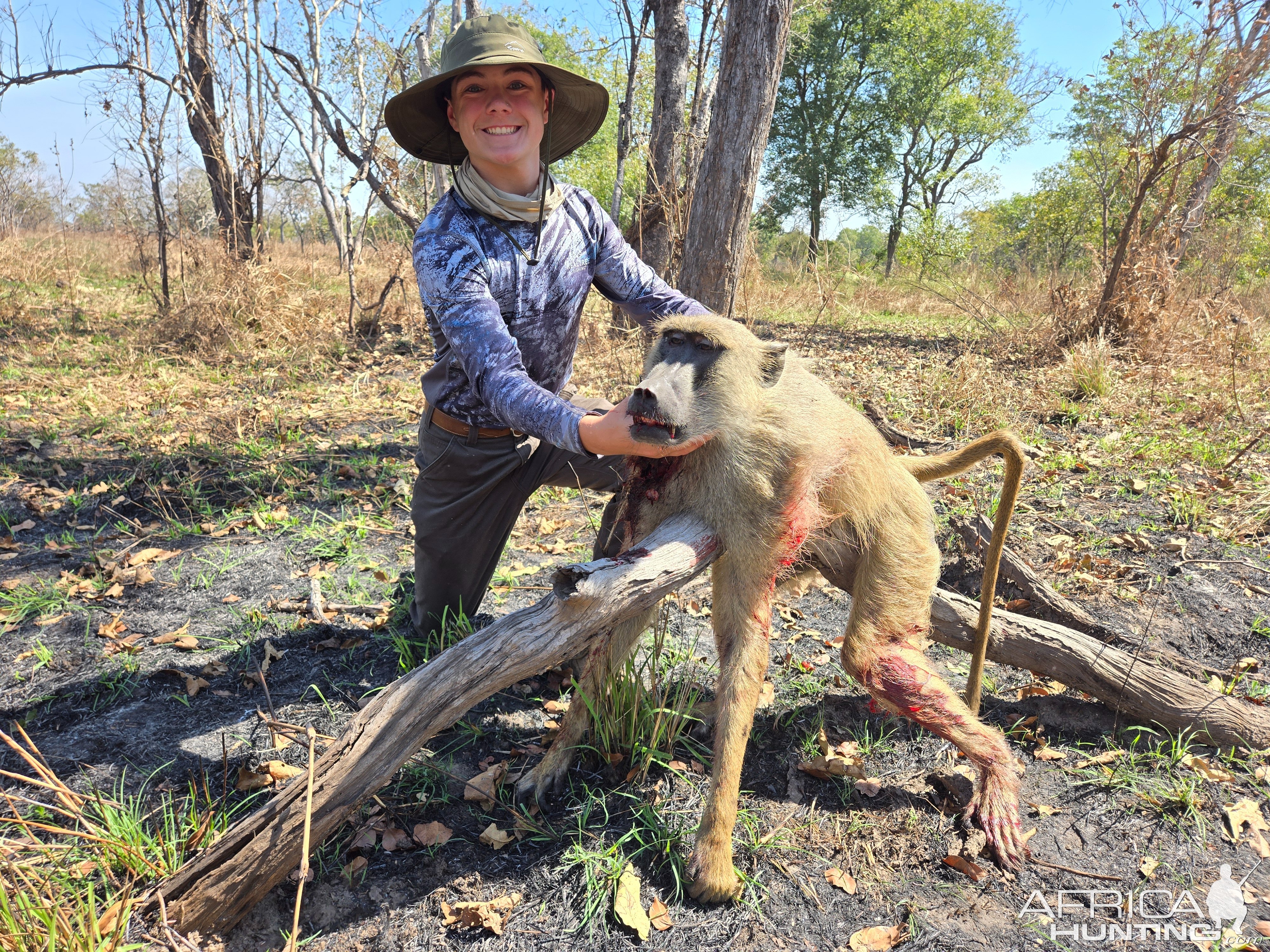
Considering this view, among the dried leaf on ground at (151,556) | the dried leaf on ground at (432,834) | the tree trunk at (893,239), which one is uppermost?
the tree trunk at (893,239)

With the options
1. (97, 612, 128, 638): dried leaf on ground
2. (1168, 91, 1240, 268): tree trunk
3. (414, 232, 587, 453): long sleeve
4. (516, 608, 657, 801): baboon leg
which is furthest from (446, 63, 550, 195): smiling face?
(1168, 91, 1240, 268): tree trunk

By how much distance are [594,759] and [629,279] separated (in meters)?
2.08

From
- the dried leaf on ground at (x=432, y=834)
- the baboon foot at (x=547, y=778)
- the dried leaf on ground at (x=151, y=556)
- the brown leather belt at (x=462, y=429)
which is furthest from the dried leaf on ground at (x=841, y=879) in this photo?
the dried leaf on ground at (x=151, y=556)

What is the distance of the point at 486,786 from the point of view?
2.56m

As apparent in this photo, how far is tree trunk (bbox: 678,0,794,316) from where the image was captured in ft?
12.1

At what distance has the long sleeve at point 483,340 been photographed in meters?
2.17

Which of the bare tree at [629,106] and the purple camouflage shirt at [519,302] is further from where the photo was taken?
the bare tree at [629,106]

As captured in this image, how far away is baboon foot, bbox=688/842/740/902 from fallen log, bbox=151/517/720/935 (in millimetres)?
792

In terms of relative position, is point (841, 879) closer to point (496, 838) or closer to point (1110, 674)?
point (496, 838)

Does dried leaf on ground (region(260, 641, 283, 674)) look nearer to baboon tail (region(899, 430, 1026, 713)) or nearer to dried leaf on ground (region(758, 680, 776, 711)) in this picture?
dried leaf on ground (region(758, 680, 776, 711))

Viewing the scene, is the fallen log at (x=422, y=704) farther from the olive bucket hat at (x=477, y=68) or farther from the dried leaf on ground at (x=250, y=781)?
the olive bucket hat at (x=477, y=68)

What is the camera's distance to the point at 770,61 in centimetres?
372

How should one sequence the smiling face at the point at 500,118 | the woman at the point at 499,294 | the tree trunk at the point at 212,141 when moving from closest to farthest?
the woman at the point at 499,294 < the smiling face at the point at 500,118 < the tree trunk at the point at 212,141

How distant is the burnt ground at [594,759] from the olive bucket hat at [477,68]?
2280 millimetres
